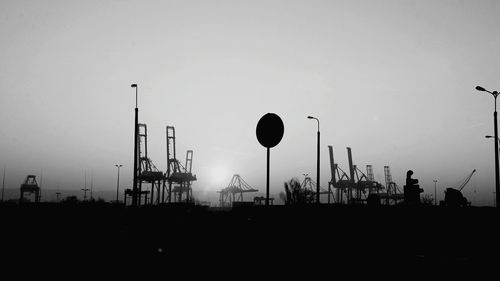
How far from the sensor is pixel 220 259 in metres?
11.0

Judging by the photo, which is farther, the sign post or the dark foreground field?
the sign post

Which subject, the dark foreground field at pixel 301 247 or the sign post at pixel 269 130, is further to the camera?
the sign post at pixel 269 130

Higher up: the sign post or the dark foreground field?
the sign post

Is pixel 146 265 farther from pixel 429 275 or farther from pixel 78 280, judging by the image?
pixel 429 275

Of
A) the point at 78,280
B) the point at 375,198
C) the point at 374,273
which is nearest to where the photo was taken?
the point at 78,280

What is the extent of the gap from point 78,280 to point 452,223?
58.8 ft

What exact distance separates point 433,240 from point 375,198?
458 inches

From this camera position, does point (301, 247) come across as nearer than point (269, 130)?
No

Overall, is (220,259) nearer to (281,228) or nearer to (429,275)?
(429,275)

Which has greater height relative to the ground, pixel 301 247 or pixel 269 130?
pixel 269 130

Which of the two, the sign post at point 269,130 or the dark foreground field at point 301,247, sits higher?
the sign post at point 269,130

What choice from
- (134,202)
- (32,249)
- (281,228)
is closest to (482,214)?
(281,228)

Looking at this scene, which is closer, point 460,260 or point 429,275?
point 429,275

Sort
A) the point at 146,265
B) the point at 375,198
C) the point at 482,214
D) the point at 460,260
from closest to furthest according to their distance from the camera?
the point at 146,265, the point at 460,260, the point at 482,214, the point at 375,198
